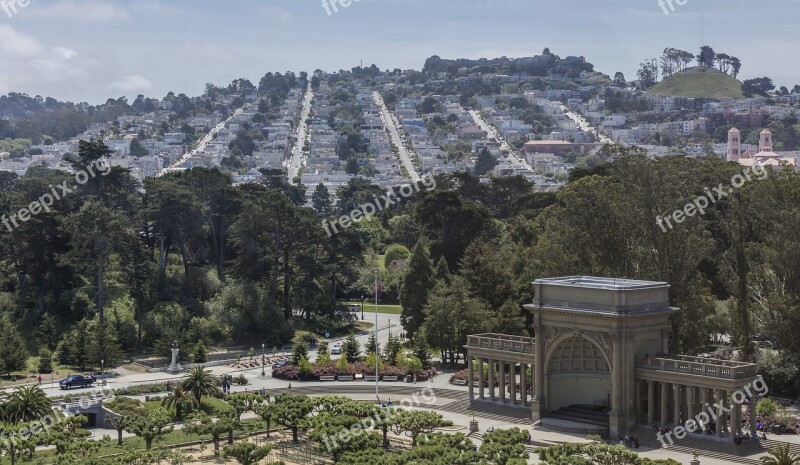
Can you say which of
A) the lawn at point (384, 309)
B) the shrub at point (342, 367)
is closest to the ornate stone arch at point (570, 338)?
the shrub at point (342, 367)

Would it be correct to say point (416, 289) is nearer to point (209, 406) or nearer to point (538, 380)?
point (209, 406)

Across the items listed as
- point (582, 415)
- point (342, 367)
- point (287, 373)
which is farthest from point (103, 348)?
point (582, 415)

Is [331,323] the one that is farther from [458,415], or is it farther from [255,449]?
[255,449]

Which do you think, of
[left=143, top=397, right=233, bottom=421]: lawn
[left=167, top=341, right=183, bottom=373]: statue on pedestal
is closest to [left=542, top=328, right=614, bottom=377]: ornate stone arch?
[left=143, top=397, right=233, bottom=421]: lawn

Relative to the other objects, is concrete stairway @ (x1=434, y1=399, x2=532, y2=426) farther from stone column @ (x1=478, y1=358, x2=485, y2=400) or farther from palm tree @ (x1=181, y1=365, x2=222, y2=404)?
palm tree @ (x1=181, y1=365, x2=222, y2=404)

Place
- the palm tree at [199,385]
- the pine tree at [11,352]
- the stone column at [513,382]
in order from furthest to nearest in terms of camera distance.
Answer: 1. the pine tree at [11,352]
2. the palm tree at [199,385]
3. the stone column at [513,382]

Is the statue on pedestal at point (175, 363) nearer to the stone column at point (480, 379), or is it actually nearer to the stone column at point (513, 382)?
the stone column at point (480, 379)

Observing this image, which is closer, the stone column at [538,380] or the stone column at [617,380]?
the stone column at [617,380]
